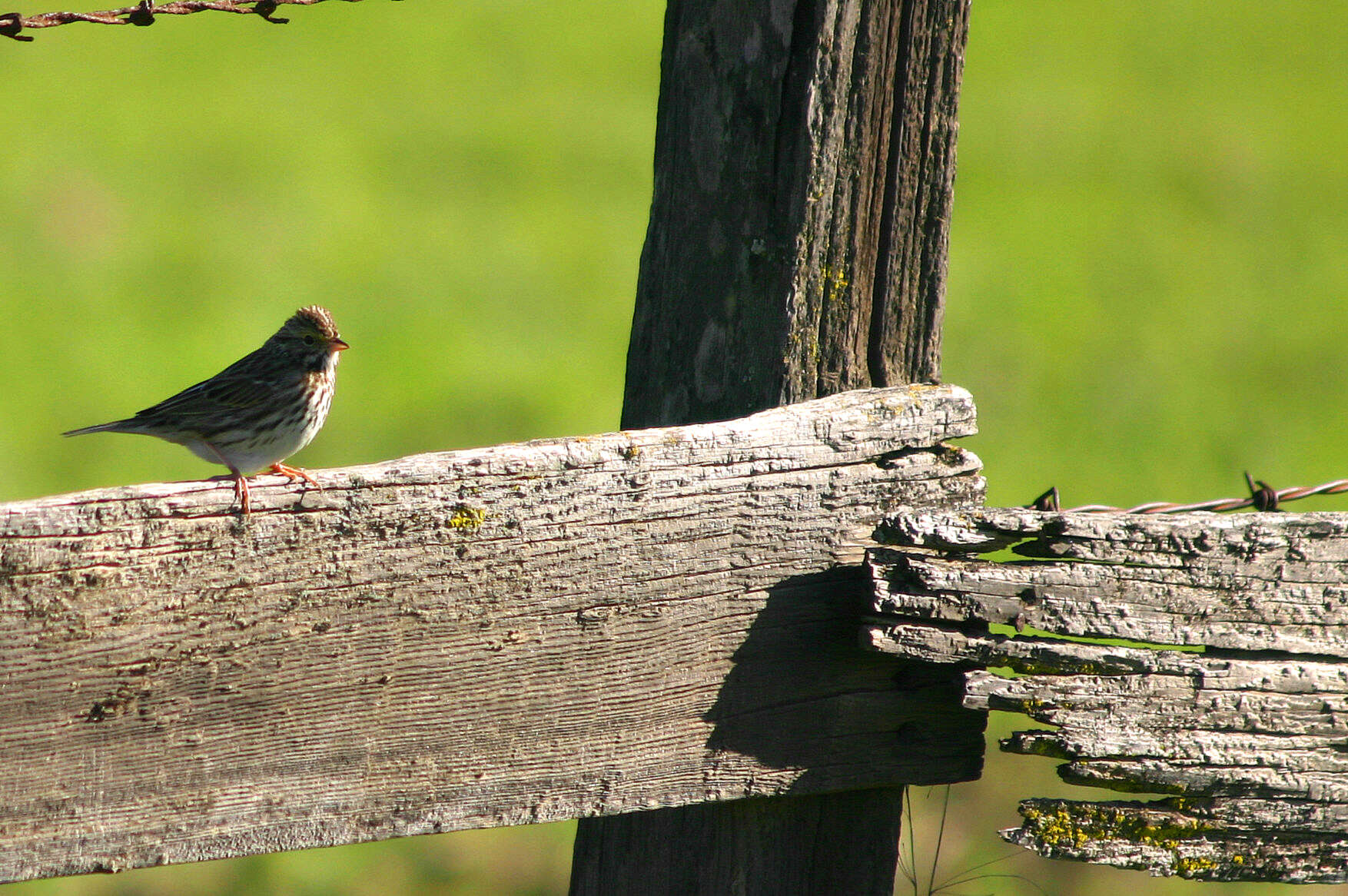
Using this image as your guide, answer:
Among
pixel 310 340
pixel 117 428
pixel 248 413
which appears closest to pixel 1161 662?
pixel 248 413

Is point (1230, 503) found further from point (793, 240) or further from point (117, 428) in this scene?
point (117, 428)

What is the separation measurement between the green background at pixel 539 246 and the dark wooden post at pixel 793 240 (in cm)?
437

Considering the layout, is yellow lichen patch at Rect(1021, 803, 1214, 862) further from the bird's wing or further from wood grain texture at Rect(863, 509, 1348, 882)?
the bird's wing

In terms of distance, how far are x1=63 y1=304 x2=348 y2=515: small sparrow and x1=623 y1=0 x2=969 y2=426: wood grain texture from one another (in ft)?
7.16

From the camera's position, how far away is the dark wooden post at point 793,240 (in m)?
2.82

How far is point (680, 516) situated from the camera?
2615 mm

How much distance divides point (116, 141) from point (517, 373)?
22.9 ft

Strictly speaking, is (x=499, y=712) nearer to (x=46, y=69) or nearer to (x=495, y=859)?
(x=495, y=859)

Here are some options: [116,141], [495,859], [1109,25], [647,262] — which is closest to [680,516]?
[647,262]

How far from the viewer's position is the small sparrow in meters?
4.72

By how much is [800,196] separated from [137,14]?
1.45m

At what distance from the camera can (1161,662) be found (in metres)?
2.79

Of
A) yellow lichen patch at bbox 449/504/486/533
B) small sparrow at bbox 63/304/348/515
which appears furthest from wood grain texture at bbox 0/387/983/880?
small sparrow at bbox 63/304/348/515

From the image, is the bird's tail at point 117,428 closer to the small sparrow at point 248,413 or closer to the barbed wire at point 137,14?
the small sparrow at point 248,413
